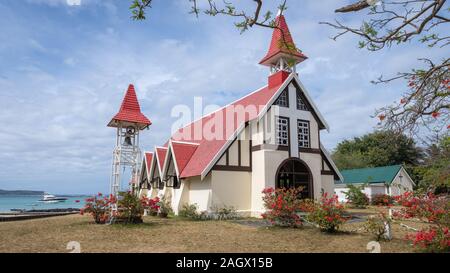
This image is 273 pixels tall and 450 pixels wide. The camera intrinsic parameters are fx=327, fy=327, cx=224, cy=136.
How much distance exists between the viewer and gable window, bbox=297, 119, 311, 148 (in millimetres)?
20156

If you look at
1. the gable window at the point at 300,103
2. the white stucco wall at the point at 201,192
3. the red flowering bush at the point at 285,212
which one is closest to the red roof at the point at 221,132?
the white stucco wall at the point at 201,192

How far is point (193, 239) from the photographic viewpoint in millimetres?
10992

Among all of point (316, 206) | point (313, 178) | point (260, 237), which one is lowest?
point (260, 237)

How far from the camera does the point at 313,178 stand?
20.0 meters

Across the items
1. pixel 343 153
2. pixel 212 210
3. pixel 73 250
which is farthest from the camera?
pixel 343 153

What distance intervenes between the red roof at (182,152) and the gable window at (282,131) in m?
6.22

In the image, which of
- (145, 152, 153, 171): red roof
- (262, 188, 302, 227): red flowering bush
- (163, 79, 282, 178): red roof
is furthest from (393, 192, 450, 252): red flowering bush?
(145, 152, 153, 171): red roof

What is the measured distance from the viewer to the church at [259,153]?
1836 centimetres

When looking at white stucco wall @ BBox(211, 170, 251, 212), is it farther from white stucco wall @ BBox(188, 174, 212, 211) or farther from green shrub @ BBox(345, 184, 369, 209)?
green shrub @ BBox(345, 184, 369, 209)

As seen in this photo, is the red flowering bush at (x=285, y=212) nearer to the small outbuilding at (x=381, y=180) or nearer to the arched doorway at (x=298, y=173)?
the arched doorway at (x=298, y=173)

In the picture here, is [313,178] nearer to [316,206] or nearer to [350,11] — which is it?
[316,206]
